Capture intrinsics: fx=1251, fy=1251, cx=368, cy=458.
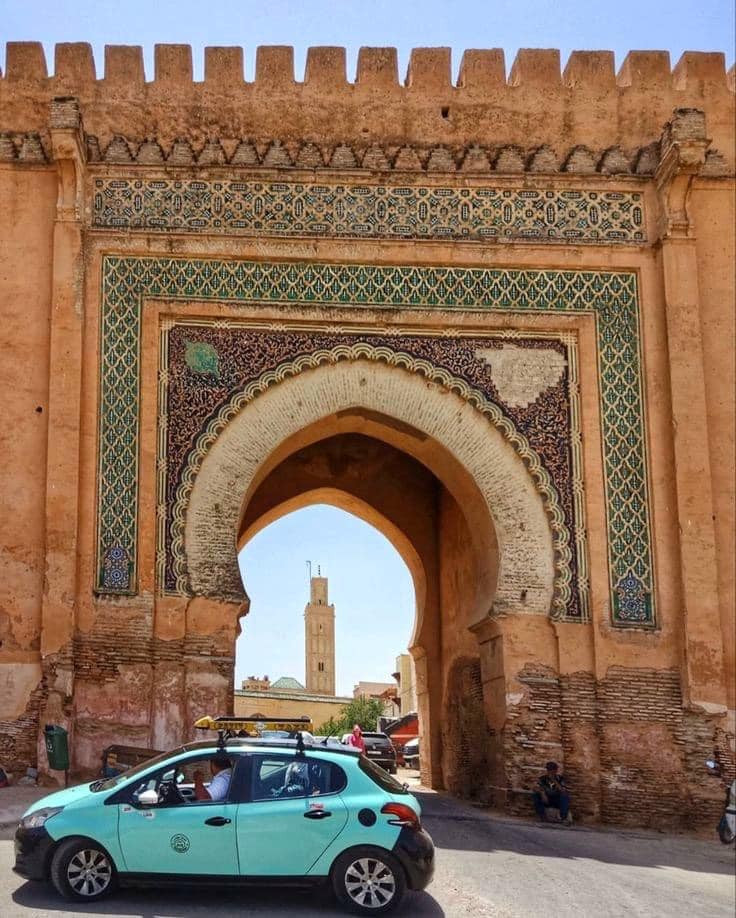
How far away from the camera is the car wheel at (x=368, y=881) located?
671 cm

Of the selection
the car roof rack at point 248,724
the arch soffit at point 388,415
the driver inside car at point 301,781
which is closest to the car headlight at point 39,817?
the driver inside car at point 301,781

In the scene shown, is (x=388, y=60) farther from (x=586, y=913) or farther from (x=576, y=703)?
(x=586, y=913)

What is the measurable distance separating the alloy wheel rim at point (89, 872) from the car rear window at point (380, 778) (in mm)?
1497

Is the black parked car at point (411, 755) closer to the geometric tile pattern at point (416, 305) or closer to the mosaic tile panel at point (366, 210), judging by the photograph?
the geometric tile pattern at point (416, 305)

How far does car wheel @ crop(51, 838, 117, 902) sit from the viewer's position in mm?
6645

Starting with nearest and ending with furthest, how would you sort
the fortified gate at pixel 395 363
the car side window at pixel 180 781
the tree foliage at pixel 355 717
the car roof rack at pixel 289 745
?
1. the car side window at pixel 180 781
2. the car roof rack at pixel 289 745
3. the fortified gate at pixel 395 363
4. the tree foliage at pixel 355 717

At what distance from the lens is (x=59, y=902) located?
6594mm

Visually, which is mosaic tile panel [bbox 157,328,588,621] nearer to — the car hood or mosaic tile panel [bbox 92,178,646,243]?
mosaic tile panel [bbox 92,178,646,243]

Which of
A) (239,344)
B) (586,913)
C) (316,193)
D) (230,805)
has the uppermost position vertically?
(316,193)

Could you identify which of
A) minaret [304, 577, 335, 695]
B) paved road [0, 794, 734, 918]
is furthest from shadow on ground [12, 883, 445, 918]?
minaret [304, 577, 335, 695]

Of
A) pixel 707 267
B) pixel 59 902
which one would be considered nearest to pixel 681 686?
pixel 707 267

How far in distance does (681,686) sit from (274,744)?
5.68 meters

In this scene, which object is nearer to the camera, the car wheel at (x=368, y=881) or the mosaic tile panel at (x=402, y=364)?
the car wheel at (x=368, y=881)

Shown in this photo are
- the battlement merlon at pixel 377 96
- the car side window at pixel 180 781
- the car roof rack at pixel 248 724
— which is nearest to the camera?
the car side window at pixel 180 781
